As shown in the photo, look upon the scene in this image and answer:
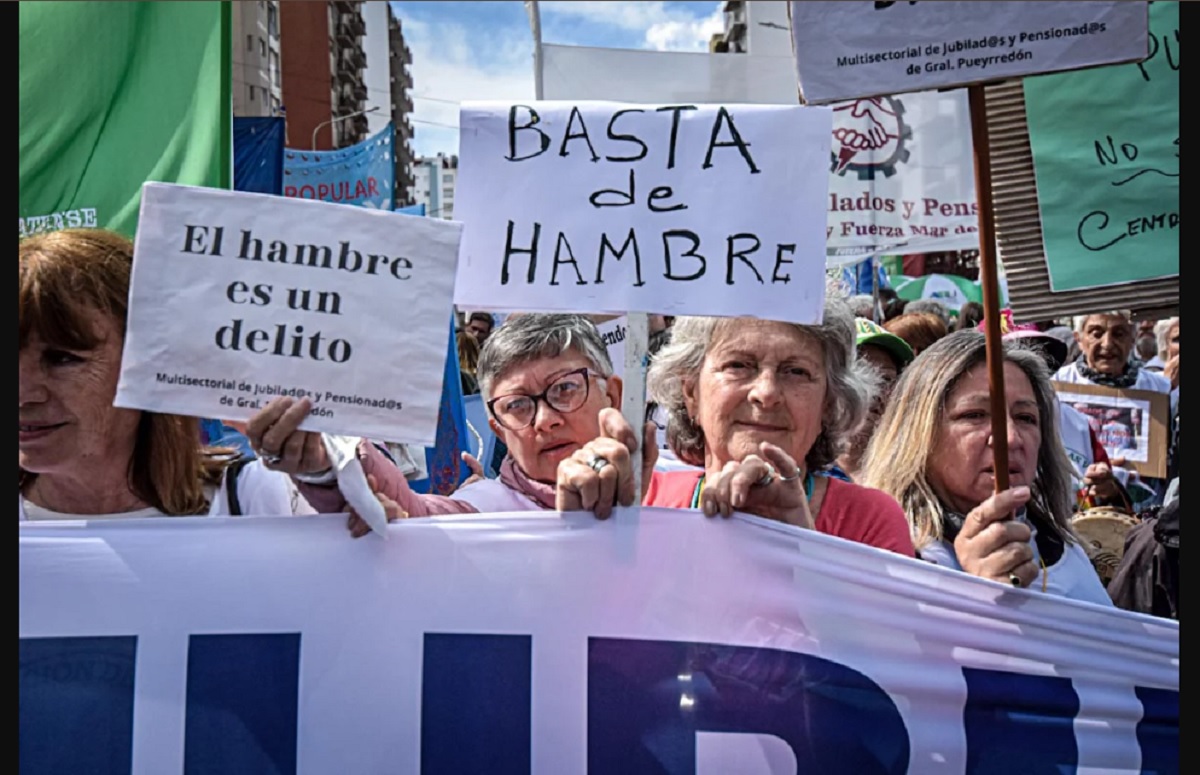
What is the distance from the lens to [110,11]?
13.5 ft

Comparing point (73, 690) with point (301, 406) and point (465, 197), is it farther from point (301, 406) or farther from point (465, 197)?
point (465, 197)

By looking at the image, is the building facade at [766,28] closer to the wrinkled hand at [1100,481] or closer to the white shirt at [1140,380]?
the white shirt at [1140,380]

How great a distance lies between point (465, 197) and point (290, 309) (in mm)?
376

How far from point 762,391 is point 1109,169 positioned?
1.09 m

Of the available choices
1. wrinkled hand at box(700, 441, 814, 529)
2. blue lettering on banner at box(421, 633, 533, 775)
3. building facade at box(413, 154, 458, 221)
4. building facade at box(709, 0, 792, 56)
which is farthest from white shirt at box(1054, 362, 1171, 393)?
building facade at box(413, 154, 458, 221)

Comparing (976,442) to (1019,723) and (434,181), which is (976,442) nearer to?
(1019,723)

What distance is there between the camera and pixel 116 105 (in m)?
4.01

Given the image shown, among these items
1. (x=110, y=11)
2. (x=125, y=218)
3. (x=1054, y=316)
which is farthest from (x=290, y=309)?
(x=110, y=11)

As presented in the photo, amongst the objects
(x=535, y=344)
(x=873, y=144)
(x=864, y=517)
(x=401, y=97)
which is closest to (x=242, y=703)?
(x=535, y=344)

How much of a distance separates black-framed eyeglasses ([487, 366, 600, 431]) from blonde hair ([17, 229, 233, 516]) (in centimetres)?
73

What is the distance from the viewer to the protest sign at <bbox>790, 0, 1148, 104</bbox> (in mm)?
2008

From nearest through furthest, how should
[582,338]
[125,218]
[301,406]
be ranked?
1. [301,406]
2. [582,338]
3. [125,218]

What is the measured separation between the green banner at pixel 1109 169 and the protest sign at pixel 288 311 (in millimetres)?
1510

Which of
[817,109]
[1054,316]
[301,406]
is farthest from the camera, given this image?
[1054,316]
